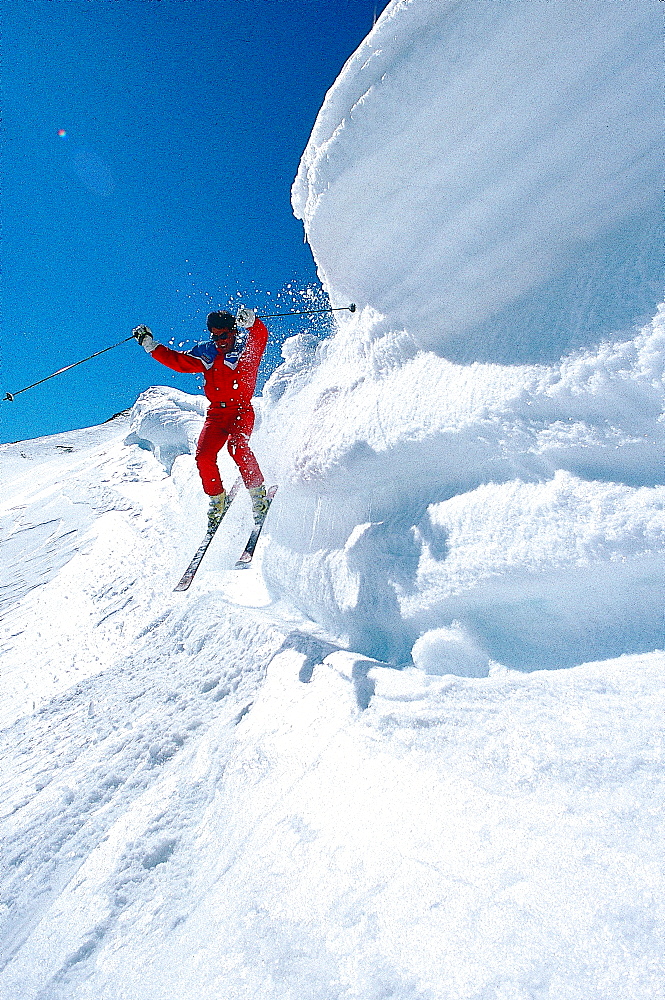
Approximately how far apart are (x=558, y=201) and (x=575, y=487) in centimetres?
214

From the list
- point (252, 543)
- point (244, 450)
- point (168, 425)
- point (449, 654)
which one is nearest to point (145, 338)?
point (244, 450)

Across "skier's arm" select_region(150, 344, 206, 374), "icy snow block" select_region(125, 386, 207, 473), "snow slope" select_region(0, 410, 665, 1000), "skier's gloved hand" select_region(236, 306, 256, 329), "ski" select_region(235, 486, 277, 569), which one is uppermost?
"icy snow block" select_region(125, 386, 207, 473)

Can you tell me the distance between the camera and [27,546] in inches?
455

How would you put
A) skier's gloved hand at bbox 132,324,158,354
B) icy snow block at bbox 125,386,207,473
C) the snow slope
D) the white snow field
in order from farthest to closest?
icy snow block at bbox 125,386,207,473, skier's gloved hand at bbox 132,324,158,354, the white snow field, the snow slope

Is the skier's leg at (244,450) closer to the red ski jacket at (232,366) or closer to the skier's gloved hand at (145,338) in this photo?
the red ski jacket at (232,366)

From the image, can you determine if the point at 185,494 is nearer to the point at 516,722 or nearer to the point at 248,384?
the point at 248,384

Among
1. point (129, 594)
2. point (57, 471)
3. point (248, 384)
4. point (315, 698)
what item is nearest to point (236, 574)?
point (129, 594)

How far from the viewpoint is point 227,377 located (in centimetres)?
552

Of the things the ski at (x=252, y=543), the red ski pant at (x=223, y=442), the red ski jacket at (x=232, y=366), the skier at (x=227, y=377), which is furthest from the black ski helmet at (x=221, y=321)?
the ski at (x=252, y=543)

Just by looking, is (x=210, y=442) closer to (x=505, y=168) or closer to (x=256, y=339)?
(x=256, y=339)

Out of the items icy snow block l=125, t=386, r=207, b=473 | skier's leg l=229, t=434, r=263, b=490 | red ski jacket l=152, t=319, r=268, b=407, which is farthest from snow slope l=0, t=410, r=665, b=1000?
icy snow block l=125, t=386, r=207, b=473

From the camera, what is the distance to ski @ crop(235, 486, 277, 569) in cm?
550

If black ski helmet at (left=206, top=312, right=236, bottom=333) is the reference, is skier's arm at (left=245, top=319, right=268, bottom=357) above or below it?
below

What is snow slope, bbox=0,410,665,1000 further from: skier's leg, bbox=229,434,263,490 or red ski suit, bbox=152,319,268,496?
red ski suit, bbox=152,319,268,496
